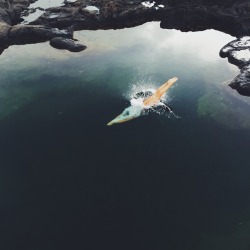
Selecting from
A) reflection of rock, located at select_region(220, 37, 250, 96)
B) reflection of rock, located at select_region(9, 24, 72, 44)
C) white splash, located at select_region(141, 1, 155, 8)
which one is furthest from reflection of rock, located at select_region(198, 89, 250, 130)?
reflection of rock, located at select_region(9, 24, 72, 44)

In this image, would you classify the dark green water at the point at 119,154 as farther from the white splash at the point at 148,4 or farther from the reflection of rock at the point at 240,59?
the white splash at the point at 148,4

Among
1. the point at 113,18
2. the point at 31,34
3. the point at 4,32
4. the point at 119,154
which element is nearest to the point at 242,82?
the point at 119,154

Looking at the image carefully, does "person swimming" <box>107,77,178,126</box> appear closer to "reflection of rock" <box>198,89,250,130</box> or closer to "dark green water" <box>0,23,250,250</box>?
"dark green water" <box>0,23,250,250</box>

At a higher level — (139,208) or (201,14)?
(201,14)

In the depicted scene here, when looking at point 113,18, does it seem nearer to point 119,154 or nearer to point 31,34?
point 31,34

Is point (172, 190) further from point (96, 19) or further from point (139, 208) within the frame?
point (96, 19)

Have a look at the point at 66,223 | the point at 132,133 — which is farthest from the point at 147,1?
the point at 66,223
